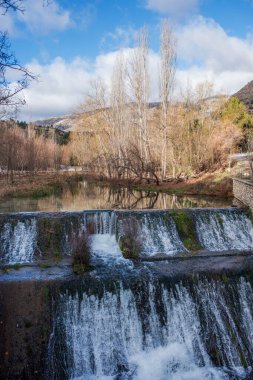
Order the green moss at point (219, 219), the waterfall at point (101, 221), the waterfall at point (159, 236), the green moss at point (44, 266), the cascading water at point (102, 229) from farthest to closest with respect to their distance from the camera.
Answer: the green moss at point (219, 219)
the waterfall at point (101, 221)
the cascading water at point (102, 229)
the waterfall at point (159, 236)
the green moss at point (44, 266)

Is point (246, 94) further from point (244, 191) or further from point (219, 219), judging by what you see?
point (219, 219)

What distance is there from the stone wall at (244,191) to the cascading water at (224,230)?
0.89 m

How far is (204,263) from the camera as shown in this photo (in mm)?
8594

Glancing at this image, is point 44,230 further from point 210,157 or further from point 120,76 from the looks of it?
point 120,76

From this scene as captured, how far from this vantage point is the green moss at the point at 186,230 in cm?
1004

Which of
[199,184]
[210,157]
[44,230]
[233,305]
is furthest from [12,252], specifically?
[210,157]

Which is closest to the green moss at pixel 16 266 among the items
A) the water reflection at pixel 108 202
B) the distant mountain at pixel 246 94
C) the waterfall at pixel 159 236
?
the waterfall at pixel 159 236

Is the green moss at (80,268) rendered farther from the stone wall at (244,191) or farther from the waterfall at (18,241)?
the stone wall at (244,191)

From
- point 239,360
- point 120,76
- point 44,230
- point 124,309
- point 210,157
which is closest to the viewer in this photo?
point 239,360

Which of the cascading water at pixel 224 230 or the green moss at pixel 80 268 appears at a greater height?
the cascading water at pixel 224 230

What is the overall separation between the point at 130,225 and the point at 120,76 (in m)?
22.4

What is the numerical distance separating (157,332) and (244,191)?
772cm

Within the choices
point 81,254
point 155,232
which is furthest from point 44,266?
point 155,232

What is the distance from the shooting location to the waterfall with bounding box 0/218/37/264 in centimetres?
913
